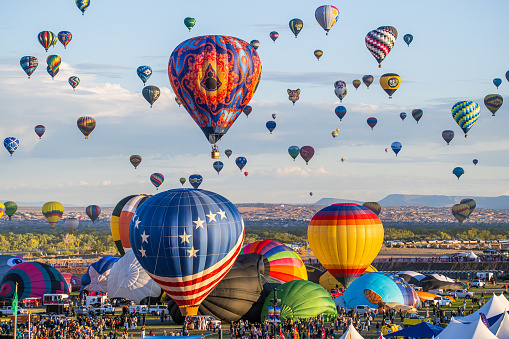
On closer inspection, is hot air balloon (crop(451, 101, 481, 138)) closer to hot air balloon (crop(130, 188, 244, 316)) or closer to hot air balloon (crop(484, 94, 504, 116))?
hot air balloon (crop(484, 94, 504, 116))

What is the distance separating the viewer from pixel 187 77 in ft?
131

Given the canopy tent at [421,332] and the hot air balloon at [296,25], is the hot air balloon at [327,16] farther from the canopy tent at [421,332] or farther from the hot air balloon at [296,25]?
A: the canopy tent at [421,332]

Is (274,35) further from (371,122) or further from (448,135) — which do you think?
(448,135)

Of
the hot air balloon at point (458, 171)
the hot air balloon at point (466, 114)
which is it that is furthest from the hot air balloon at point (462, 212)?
the hot air balloon at point (466, 114)

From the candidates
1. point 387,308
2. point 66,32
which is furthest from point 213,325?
point 66,32

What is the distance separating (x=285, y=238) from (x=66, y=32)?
55.8 meters

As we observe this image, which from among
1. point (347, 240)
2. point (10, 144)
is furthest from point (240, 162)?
point (347, 240)

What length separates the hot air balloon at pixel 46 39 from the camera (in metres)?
68.1

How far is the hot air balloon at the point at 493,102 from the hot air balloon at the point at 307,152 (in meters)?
17.1

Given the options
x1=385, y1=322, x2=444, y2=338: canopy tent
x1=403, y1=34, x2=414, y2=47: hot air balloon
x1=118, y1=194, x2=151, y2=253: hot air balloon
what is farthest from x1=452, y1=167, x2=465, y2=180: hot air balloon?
x1=385, y1=322, x2=444, y2=338: canopy tent

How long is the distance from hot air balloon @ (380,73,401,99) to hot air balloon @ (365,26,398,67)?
4308 millimetres

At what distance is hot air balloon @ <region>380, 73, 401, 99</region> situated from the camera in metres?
66.9

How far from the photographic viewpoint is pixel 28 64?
228 ft

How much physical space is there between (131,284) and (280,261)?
793 centimetres
